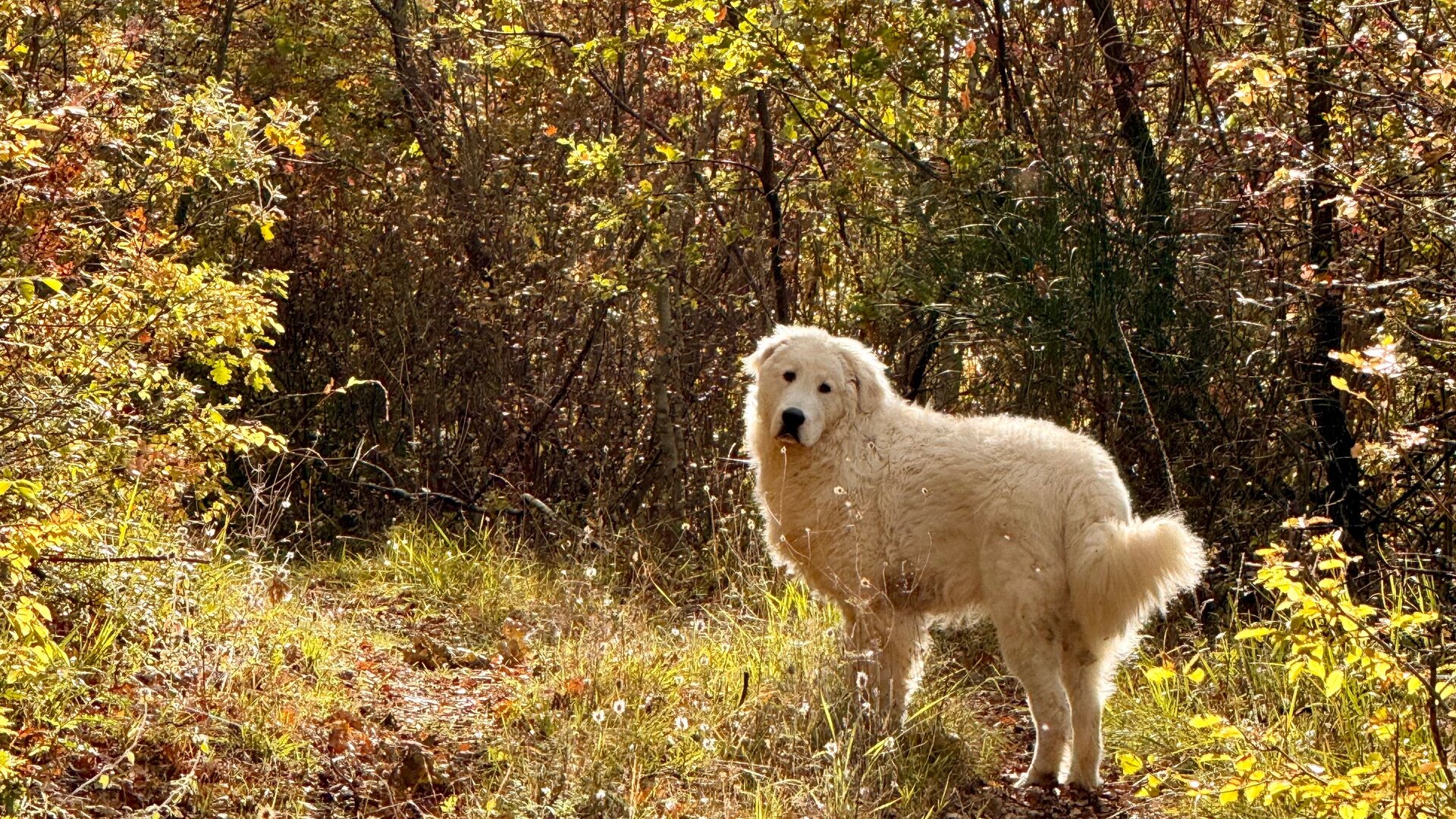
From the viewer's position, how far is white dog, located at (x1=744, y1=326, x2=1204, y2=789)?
16.4 ft

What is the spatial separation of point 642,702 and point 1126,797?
1.80 meters

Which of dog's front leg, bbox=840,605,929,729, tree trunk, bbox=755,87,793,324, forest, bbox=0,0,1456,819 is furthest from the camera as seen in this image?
tree trunk, bbox=755,87,793,324

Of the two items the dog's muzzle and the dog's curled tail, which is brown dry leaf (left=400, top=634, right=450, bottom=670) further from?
the dog's curled tail

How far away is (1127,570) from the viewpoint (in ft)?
15.8

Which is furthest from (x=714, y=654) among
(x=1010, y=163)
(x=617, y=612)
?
(x=1010, y=163)

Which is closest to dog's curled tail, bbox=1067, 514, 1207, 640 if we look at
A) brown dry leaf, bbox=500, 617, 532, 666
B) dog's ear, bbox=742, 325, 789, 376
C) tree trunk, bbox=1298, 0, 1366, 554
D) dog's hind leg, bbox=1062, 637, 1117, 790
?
dog's hind leg, bbox=1062, 637, 1117, 790

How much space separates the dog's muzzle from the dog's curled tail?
1283 mm

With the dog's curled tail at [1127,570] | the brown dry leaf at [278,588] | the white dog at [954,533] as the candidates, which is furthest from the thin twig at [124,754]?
the dog's curled tail at [1127,570]

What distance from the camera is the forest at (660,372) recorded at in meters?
4.47

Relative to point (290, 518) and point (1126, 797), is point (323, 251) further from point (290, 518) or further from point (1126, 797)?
point (1126, 797)

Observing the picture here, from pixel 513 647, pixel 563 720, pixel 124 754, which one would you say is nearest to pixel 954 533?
pixel 563 720

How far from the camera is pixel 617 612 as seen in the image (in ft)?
18.9

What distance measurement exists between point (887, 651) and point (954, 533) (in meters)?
0.53

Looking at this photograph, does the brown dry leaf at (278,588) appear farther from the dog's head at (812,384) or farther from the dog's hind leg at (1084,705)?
the dog's hind leg at (1084,705)
